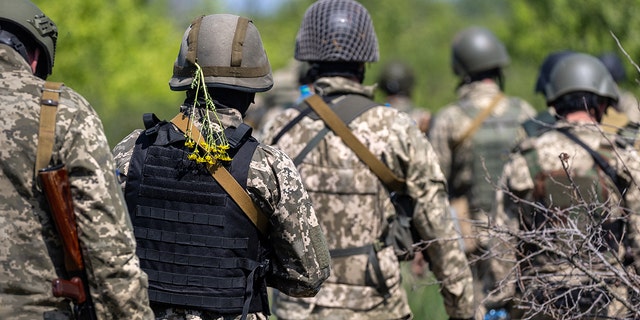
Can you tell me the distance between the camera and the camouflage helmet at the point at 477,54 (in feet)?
31.0

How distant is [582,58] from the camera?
6.25m

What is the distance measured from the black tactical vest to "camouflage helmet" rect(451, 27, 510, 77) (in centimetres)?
561

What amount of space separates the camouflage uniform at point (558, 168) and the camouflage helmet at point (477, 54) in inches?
128

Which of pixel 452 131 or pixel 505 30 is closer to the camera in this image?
pixel 452 131

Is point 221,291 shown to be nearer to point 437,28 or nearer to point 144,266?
point 144,266

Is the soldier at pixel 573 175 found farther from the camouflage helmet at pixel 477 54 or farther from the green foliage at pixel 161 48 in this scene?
the green foliage at pixel 161 48

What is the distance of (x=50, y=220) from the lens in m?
3.60

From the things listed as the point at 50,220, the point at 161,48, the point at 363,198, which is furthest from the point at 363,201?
the point at 161,48

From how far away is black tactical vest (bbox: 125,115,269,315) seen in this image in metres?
4.09

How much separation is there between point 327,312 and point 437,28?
35.4 metres

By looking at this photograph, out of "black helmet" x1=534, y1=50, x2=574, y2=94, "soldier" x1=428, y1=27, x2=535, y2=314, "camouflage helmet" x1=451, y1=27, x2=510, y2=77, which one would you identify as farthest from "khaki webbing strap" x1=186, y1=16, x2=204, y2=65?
"camouflage helmet" x1=451, y1=27, x2=510, y2=77

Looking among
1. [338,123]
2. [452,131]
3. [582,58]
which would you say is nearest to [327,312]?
[338,123]

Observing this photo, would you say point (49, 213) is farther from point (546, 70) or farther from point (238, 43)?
point (546, 70)

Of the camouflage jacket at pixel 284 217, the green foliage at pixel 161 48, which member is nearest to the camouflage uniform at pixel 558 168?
the camouflage jacket at pixel 284 217
